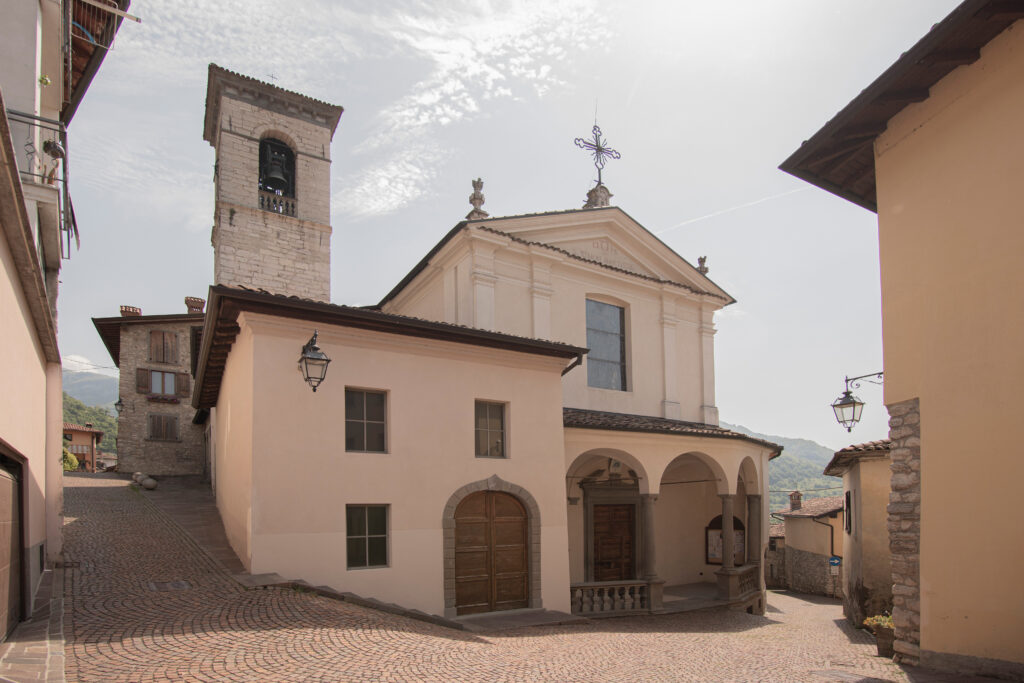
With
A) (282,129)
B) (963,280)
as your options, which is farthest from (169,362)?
(963,280)

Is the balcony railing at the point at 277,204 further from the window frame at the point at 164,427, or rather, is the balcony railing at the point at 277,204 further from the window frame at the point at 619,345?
the window frame at the point at 619,345

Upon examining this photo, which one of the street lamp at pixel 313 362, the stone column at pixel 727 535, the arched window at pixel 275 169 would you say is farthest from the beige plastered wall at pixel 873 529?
the arched window at pixel 275 169

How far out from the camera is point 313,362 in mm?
10047

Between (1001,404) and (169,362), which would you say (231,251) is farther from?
(1001,404)

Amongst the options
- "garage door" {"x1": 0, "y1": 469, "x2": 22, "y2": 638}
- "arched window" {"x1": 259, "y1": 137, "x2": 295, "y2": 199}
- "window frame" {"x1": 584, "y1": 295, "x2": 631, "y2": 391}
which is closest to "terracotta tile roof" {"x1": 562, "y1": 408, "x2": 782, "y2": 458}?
"window frame" {"x1": 584, "y1": 295, "x2": 631, "y2": 391}

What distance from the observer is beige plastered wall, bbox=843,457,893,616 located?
653 inches

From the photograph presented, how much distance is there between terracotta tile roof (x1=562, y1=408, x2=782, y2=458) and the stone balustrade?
129 inches

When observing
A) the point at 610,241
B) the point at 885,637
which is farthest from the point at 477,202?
the point at 885,637

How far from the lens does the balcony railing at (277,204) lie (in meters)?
24.8

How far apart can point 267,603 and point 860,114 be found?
9.54m

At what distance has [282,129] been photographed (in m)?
25.7

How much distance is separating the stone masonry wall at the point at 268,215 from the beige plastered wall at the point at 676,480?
1302 cm

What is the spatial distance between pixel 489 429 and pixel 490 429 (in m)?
0.02

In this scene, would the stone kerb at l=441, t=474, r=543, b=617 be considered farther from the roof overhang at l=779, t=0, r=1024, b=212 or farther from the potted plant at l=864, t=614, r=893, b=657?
the roof overhang at l=779, t=0, r=1024, b=212
